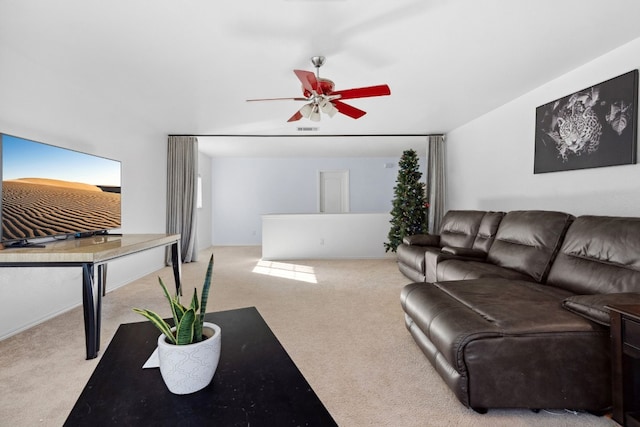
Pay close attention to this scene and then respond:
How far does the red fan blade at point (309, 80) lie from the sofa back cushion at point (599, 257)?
87.2 inches

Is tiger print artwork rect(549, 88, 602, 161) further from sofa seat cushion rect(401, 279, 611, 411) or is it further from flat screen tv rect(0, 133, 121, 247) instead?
flat screen tv rect(0, 133, 121, 247)

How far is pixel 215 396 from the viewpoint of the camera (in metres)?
0.92

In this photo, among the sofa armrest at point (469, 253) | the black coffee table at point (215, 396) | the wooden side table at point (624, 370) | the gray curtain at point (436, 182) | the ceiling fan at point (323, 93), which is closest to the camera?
the black coffee table at point (215, 396)

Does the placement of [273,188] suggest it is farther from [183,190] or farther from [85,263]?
[85,263]

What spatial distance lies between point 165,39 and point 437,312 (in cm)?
265

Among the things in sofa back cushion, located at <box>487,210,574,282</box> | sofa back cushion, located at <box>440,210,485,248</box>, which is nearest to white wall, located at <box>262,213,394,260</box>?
sofa back cushion, located at <box>440,210,485,248</box>

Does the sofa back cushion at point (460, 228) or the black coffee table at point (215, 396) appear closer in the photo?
the black coffee table at point (215, 396)

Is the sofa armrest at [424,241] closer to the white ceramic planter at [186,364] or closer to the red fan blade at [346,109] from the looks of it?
the red fan blade at [346,109]

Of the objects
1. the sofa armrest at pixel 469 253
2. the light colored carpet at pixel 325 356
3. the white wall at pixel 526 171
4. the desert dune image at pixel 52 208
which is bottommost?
the light colored carpet at pixel 325 356

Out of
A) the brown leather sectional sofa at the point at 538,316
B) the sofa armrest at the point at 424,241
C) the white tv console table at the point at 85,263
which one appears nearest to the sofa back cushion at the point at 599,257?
the brown leather sectional sofa at the point at 538,316

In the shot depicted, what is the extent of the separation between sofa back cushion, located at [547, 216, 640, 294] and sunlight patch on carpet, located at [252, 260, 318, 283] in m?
2.69

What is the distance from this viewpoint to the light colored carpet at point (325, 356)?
1.50 m

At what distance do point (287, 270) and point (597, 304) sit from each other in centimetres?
382

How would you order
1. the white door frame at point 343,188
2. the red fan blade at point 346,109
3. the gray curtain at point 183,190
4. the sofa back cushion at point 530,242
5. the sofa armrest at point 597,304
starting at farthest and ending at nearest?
the white door frame at point 343,188
the gray curtain at point 183,190
the red fan blade at point 346,109
the sofa back cushion at point 530,242
the sofa armrest at point 597,304
